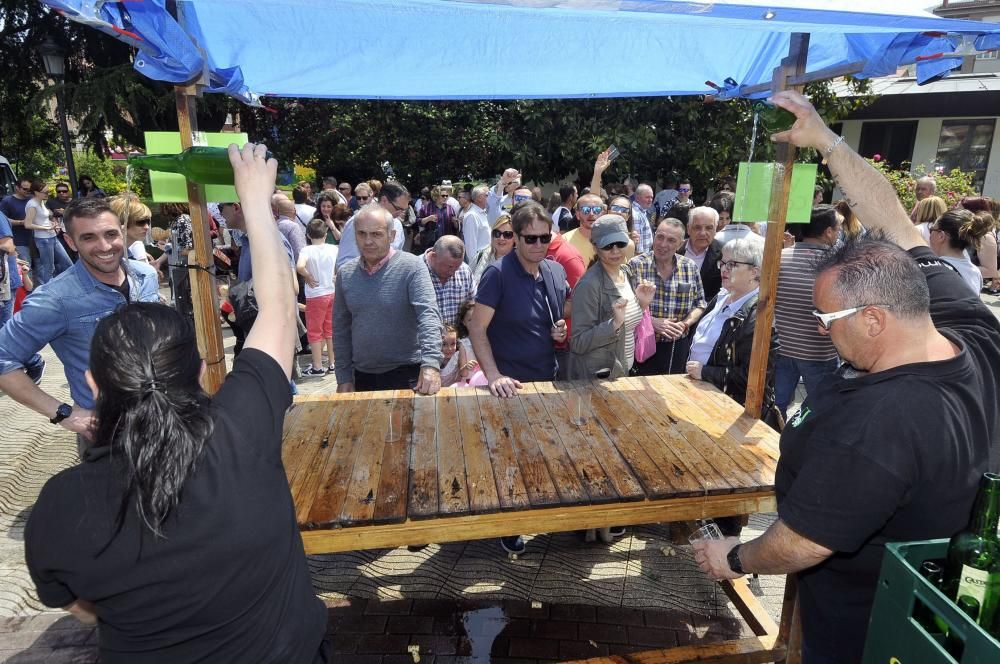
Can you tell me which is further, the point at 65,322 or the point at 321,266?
the point at 321,266

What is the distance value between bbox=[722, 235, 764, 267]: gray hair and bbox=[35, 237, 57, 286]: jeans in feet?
34.2

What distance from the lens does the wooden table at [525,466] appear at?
82.7 inches

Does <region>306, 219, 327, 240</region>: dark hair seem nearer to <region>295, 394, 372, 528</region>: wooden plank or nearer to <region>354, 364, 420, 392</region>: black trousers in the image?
<region>354, 364, 420, 392</region>: black trousers

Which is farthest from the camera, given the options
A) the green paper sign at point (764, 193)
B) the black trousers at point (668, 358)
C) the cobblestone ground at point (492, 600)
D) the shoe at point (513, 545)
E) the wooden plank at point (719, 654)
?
the black trousers at point (668, 358)

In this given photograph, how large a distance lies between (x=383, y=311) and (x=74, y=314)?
4.72 ft

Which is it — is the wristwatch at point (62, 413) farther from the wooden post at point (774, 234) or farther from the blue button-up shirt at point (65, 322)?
the wooden post at point (774, 234)

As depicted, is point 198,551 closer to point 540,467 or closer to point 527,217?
point 540,467

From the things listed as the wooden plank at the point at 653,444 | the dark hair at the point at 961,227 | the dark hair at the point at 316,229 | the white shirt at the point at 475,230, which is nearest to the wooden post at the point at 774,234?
the wooden plank at the point at 653,444

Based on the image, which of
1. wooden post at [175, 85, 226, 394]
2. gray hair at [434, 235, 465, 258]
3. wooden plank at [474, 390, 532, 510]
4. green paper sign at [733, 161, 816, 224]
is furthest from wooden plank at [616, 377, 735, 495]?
wooden post at [175, 85, 226, 394]

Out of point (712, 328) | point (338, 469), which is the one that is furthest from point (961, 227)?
point (338, 469)

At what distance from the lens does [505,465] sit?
239 centimetres

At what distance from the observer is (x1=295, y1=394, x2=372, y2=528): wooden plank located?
6.65ft

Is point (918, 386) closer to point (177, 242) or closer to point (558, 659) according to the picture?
point (558, 659)

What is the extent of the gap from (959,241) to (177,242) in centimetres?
597
